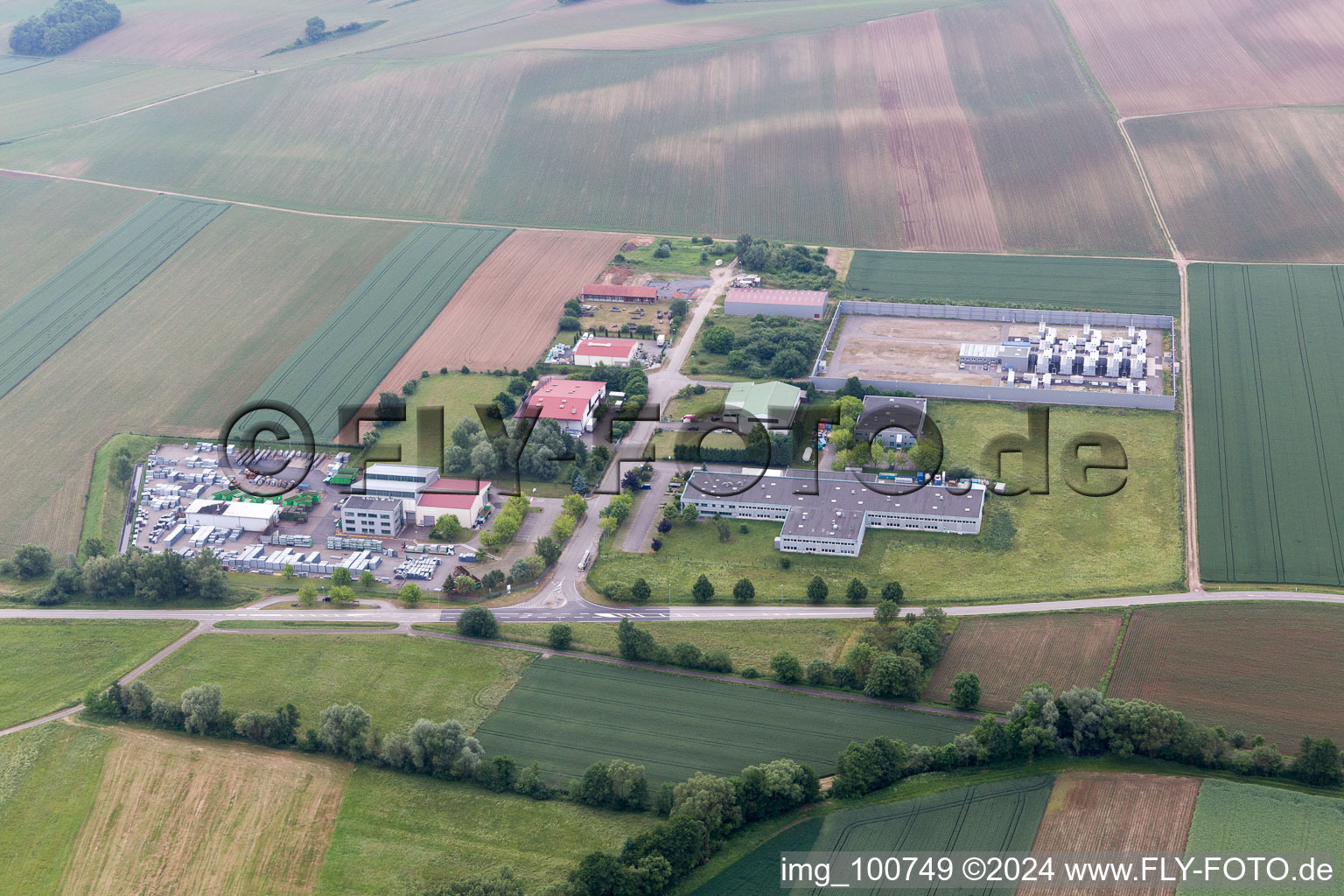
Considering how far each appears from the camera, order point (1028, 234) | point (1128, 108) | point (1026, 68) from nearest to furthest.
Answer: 1. point (1028, 234)
2. point (1128, 108)
3. point (1026, 68)

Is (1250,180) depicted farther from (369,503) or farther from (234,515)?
(234,515)

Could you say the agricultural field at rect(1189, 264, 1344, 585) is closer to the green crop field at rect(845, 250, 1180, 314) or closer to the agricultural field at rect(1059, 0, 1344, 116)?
the green crop field at rect(845, 250, 1180, 314)

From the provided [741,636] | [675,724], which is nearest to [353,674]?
[675,724]

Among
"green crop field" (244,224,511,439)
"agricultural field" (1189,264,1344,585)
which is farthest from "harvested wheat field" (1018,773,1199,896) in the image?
"green crop field" (244,224,511,439)

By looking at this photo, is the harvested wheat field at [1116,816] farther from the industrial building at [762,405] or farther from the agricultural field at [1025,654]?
the industrial building at [762,405]

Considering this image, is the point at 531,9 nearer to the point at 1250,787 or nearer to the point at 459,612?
the point at 459,612

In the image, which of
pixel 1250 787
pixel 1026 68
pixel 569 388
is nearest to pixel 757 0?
pixel 1026 68

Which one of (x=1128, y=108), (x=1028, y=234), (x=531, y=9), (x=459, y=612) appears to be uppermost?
(x=531, y=9)

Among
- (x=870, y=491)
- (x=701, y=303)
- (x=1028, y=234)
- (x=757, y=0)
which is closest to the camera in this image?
(x=870, y=491)
